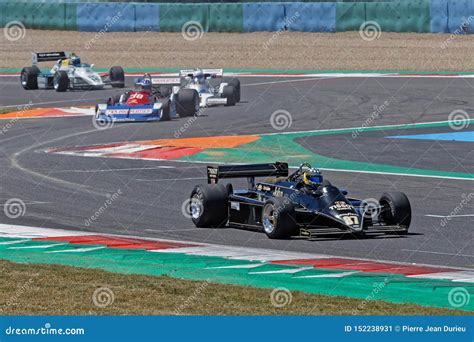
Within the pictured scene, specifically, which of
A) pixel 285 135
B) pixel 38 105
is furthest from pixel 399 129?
pixel 38 105

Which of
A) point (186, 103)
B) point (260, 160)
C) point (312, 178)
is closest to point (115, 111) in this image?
point (186, 103)

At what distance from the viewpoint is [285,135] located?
1212 inches

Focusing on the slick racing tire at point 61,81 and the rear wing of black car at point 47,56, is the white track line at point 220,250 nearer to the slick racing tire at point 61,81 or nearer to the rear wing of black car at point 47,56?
the rear wing of black car at point 47,56

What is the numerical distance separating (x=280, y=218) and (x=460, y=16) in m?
38.0

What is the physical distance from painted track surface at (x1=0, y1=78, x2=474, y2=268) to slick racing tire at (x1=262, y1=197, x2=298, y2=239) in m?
0.20

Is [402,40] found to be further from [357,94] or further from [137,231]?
[137,231]

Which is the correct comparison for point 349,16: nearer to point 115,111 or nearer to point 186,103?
point 186,103

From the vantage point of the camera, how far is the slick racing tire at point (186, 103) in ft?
116

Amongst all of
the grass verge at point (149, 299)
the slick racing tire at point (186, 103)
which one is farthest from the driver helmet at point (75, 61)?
the grass verge at point (149, 299)

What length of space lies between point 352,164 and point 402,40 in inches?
1186

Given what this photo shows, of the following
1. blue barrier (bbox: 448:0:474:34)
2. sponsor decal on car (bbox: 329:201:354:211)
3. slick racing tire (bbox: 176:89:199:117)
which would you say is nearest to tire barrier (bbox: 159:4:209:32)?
blue barrier (bbox: 448:0:474:34)

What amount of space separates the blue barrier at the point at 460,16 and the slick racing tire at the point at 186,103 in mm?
20269

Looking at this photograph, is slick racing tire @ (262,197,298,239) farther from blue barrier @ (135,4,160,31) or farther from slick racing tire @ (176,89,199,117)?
blue barrier @ (135,4,160,31)

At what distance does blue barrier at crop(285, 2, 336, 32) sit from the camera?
5581cm
